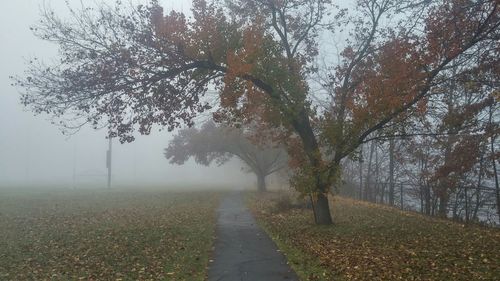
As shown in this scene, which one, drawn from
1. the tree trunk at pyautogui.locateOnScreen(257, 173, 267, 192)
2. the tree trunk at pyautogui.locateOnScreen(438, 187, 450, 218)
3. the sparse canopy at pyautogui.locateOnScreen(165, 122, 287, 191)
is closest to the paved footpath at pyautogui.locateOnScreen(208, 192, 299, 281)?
the tree trunk at pyautogui.locateOnScreen(438, 187, 450, 218)

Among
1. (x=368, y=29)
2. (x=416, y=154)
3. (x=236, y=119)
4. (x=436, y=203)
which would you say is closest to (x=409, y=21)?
(x=368, y=29)

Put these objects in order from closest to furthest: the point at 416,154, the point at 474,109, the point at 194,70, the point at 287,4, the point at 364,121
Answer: the point at 364,121
the point at 194,70
the point at 474,109
the point at 287,4
the point at 416,154

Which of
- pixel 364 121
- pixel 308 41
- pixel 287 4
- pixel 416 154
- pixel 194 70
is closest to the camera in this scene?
pixel 364 121

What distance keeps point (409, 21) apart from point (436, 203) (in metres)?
12.0

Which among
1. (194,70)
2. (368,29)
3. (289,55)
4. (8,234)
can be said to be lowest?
(8,234)

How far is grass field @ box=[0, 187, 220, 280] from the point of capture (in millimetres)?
9406

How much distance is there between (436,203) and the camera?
76.6ft

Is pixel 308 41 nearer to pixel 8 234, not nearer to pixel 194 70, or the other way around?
pixel 194 70

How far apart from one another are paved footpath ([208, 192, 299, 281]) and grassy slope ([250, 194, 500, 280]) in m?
0.35

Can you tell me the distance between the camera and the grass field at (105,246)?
9.41 meters

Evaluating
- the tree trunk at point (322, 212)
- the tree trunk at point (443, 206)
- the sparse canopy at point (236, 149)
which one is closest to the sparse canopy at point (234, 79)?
the tree trunk at point (322, 212)

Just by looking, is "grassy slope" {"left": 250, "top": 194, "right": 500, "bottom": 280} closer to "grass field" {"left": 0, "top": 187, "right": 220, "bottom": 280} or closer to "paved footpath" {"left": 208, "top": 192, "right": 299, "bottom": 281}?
"paved footpath" {"left": 208, "top": 192, "right": 299, "bottom": 281}

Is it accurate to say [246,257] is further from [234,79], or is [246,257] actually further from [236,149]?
[236,149]

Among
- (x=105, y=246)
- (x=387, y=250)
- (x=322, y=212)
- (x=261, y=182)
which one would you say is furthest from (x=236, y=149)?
(x=387, y=250)
